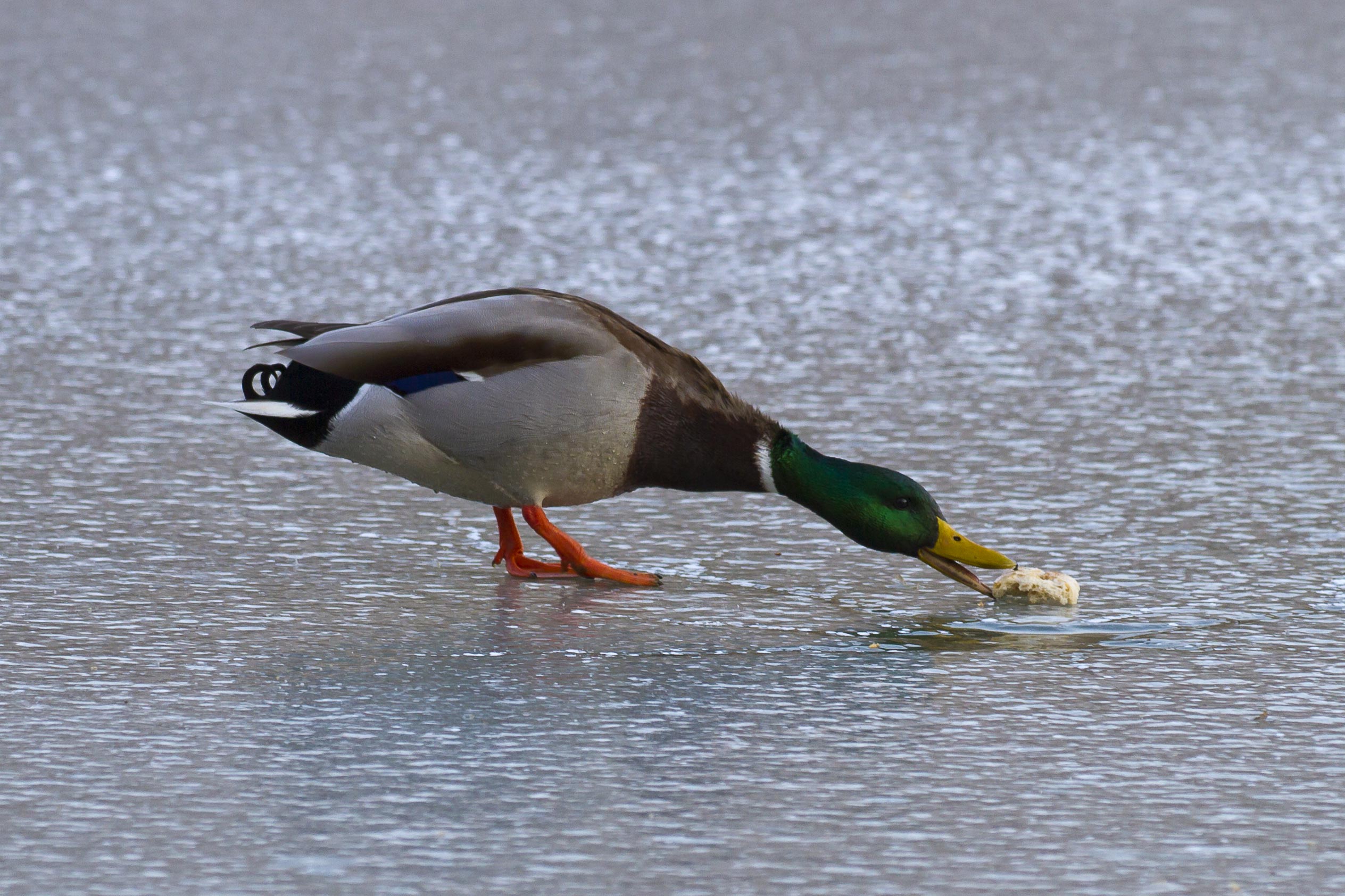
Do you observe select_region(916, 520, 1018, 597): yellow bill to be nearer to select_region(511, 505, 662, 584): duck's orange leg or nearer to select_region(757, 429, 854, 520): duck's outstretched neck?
select_region(757, 429, 854, 520): duck's outstretched neck

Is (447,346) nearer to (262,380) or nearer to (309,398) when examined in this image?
(309,398)

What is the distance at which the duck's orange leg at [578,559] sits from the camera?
526 cm

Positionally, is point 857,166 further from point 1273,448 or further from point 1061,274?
point 1273,448

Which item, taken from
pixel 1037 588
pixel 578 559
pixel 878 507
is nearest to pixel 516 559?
pixel 578 559

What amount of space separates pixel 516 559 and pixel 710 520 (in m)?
0.74

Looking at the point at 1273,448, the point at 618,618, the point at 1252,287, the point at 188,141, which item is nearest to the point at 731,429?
the point at 618,618

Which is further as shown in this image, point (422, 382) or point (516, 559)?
point (516, 559)

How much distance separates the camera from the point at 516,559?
5.38m

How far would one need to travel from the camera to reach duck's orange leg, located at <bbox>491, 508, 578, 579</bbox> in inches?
211

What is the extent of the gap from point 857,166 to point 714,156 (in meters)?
0.77

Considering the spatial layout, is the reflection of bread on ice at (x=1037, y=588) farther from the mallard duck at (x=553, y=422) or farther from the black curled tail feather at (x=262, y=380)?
the black curled tail feather at (x=262, y=380)

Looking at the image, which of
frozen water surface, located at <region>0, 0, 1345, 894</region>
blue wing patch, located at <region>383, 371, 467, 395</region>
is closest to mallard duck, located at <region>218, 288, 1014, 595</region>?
blue wing patch, located at <region>383, 371, 467, 395</region>

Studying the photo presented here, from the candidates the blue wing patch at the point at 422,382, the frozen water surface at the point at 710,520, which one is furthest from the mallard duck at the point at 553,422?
the frozen water surface at the point at 710,520

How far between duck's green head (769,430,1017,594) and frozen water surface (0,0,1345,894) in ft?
0.36
